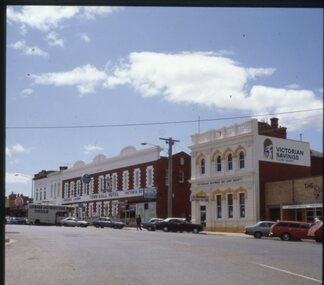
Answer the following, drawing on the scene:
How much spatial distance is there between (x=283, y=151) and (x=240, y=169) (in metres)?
4.50

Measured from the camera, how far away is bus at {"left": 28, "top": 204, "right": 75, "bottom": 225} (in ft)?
231

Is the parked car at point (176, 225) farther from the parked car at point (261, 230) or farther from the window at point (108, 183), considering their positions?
the window at point (108, 183)

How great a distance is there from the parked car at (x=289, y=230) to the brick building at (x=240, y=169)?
10.0 metres

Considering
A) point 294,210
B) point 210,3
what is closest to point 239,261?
point 210,3

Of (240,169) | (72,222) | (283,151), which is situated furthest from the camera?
(72,222)

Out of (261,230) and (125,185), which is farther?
(125,185)

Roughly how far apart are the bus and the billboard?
32291 mm

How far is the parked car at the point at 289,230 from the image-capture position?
3603 centimetres

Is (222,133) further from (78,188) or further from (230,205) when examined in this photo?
(78,188)

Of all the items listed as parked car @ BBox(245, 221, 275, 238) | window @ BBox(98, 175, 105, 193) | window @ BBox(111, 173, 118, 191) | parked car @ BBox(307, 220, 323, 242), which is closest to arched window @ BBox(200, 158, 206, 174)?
parked car @ BBox(245, 221, 275, 238)

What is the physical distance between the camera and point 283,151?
50281 mm

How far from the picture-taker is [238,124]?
4956 centimetres

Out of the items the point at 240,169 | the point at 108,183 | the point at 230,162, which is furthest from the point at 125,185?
the point at 240,169

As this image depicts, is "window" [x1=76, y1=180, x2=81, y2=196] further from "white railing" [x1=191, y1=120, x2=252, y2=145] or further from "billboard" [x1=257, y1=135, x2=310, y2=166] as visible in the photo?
"billboard" [x1=257, y1=135, x2=310, y2=166]
